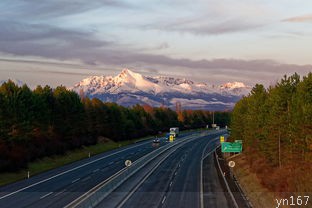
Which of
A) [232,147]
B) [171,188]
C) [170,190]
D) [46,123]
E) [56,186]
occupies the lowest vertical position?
[56,186]

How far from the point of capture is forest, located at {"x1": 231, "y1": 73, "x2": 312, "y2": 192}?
142ft

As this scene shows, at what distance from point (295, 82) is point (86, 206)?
108ft

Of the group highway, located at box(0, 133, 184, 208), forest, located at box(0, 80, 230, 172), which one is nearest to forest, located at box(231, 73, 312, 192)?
highway, located at box(0, 133, 184, 208)

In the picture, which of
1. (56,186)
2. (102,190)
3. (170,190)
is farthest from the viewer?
(56,186)

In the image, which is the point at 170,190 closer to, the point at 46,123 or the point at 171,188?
the point at 171,188

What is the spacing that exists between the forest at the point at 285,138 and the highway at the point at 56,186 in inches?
759

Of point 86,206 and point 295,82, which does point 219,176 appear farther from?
point 86,206

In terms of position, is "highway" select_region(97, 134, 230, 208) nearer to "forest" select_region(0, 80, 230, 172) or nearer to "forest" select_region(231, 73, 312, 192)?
"forest" select_region(231, 73, 312, 192)

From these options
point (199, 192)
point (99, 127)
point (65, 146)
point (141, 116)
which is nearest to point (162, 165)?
point (65, 146)

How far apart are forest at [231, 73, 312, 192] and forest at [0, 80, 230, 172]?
3286cm

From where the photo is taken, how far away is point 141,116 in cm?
18125

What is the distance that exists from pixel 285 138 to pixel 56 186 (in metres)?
25.7

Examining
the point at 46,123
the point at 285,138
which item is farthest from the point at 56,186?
the point at 46,123

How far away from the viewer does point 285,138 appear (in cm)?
5334
